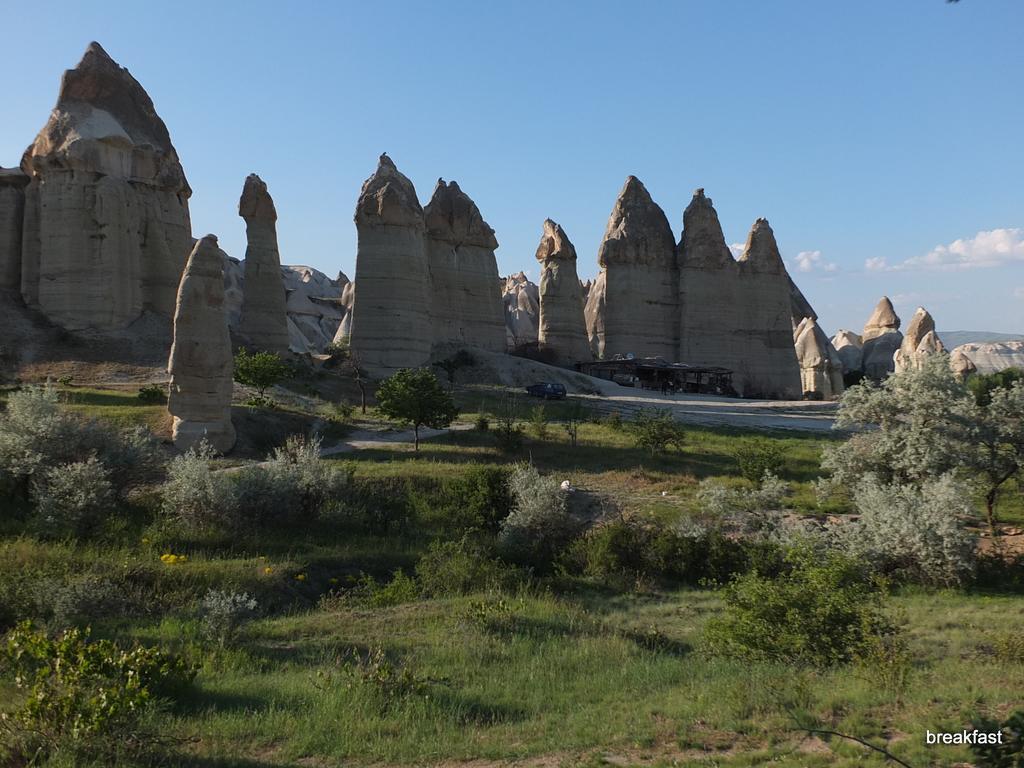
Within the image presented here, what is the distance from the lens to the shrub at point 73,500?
1431 cm

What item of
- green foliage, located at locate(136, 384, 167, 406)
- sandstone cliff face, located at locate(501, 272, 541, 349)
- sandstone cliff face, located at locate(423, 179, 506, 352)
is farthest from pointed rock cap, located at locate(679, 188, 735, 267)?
green foliage, located at locate(136, 384, 167, 406)

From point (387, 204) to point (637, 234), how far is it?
18235mm

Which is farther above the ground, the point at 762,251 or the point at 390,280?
the point at 762,251

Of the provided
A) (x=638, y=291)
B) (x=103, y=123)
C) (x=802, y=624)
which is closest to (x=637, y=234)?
(x=638, y=291)

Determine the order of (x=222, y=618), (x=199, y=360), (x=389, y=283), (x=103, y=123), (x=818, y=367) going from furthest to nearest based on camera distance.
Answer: (x=818, y=367) → (x=389, y=283) → (x=103, y=123) → (x=199, y=360) → (x=222, y=618)

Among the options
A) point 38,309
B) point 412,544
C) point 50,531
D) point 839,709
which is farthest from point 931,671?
point 38,309

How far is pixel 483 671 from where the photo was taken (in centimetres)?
858

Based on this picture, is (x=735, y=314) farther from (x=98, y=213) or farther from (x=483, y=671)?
(x=483, y=671)

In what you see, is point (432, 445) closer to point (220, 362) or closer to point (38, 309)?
point (220, 362)

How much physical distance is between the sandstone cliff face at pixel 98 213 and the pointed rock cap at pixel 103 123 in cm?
4

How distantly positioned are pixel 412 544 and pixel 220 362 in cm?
841

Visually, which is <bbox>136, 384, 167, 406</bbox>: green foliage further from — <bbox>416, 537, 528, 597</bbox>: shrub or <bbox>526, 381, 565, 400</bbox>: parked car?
<bbox>526, 381, 565, 400</bbox>: parked car

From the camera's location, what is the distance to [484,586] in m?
13.3

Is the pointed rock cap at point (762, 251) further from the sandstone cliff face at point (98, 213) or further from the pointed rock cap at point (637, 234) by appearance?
the sandstone cliff face at point (98, 213)
